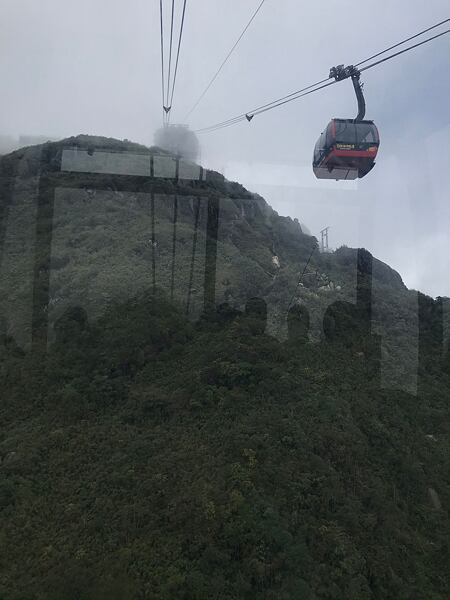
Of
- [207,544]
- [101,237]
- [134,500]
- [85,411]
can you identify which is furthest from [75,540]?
[101,237]

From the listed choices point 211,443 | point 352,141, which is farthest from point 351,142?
point 211,443

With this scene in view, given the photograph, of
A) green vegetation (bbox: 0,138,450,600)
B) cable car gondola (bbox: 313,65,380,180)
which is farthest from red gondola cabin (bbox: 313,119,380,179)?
green vegetation (bbox: 0,138,450,600)

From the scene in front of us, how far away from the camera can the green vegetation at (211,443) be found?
9586 millimetres

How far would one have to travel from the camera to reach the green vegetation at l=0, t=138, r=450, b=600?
9.59 meters

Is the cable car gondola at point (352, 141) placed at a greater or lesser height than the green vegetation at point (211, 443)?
greater

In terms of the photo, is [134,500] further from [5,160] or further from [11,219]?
[5,160]

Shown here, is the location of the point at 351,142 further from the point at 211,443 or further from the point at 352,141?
the point at 211,443

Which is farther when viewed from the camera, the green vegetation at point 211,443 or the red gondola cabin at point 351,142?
the red gondola cabin at point 351,142

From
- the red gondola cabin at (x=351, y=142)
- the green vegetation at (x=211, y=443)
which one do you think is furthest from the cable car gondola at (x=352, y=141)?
the green vegetation at (x=211, y=443)

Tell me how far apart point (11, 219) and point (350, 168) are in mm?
17046

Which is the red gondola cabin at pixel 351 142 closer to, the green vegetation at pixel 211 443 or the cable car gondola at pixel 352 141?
the cable car gondola at pixel 352 141

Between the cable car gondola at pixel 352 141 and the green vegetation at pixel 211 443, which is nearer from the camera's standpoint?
the green vegetation at pixel 211 443

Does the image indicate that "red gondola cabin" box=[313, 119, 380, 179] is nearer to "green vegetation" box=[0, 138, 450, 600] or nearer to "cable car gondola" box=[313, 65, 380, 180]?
"cable car gondola" box=[313, 65, 380, 180]

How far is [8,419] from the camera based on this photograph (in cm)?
1424
